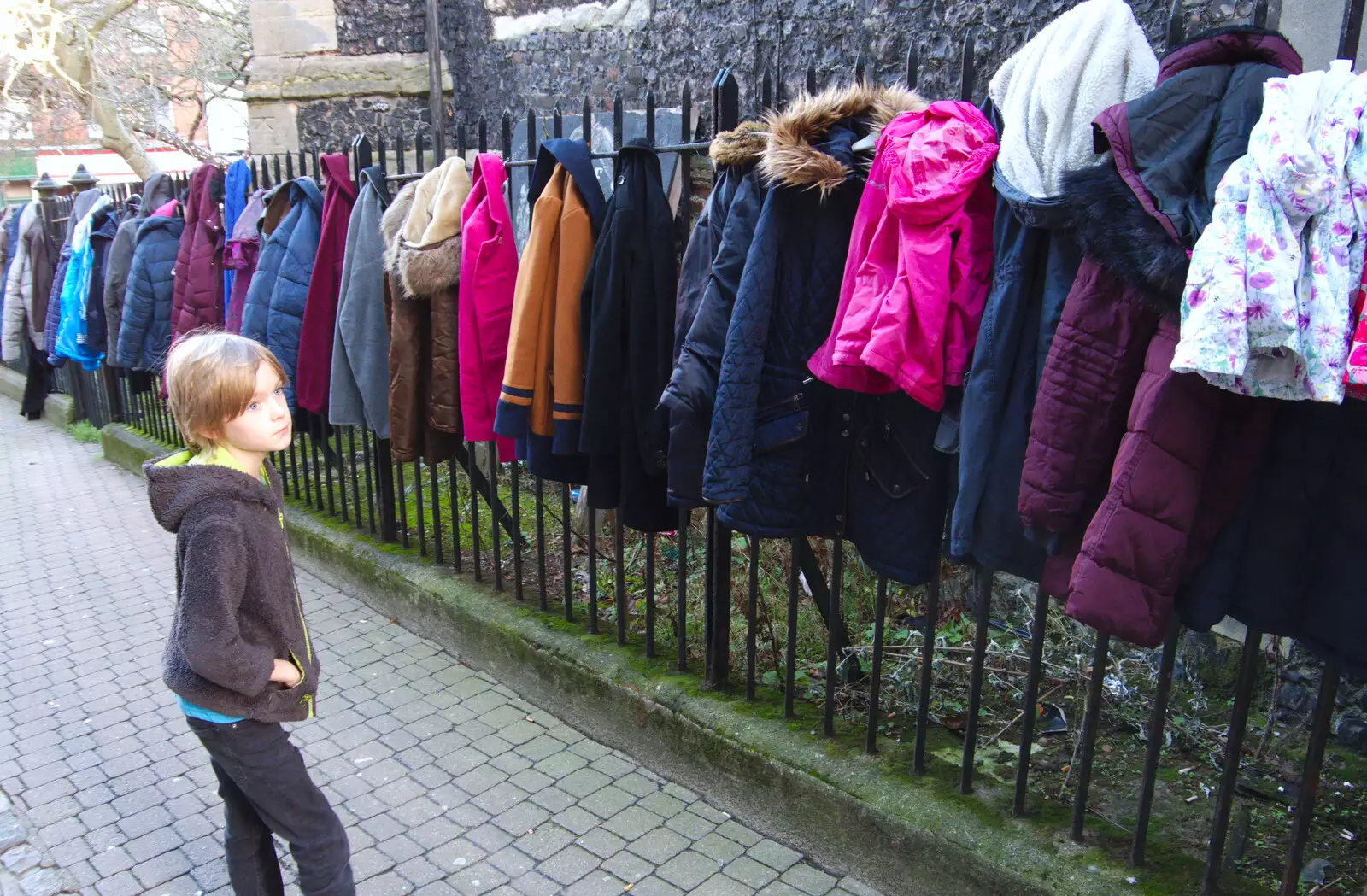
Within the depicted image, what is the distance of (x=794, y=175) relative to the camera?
2791 millimetres

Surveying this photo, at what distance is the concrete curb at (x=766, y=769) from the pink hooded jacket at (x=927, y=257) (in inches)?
49.8

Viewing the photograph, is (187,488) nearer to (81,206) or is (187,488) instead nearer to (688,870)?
(688,870)

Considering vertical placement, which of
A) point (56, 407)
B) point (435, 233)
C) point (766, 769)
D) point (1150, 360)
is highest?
point (435, 233)

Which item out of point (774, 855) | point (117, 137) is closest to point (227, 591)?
point (774, 855)

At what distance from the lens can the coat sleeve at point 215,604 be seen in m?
2.41

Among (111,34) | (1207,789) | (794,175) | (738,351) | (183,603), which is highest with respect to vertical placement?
(111,34)

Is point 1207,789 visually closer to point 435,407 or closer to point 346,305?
point 435,407

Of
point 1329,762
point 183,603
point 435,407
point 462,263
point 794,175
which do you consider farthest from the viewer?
point 435,407

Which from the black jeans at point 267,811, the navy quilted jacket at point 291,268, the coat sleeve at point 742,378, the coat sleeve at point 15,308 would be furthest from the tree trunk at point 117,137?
the coat sleeve at point 742,378

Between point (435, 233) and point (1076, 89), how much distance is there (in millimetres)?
2748

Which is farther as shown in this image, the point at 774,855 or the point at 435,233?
the point at 435,233

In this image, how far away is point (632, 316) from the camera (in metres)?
3.47

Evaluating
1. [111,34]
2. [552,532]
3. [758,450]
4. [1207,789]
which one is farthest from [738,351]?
[111,34]

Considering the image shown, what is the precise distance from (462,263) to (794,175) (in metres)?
1.83
